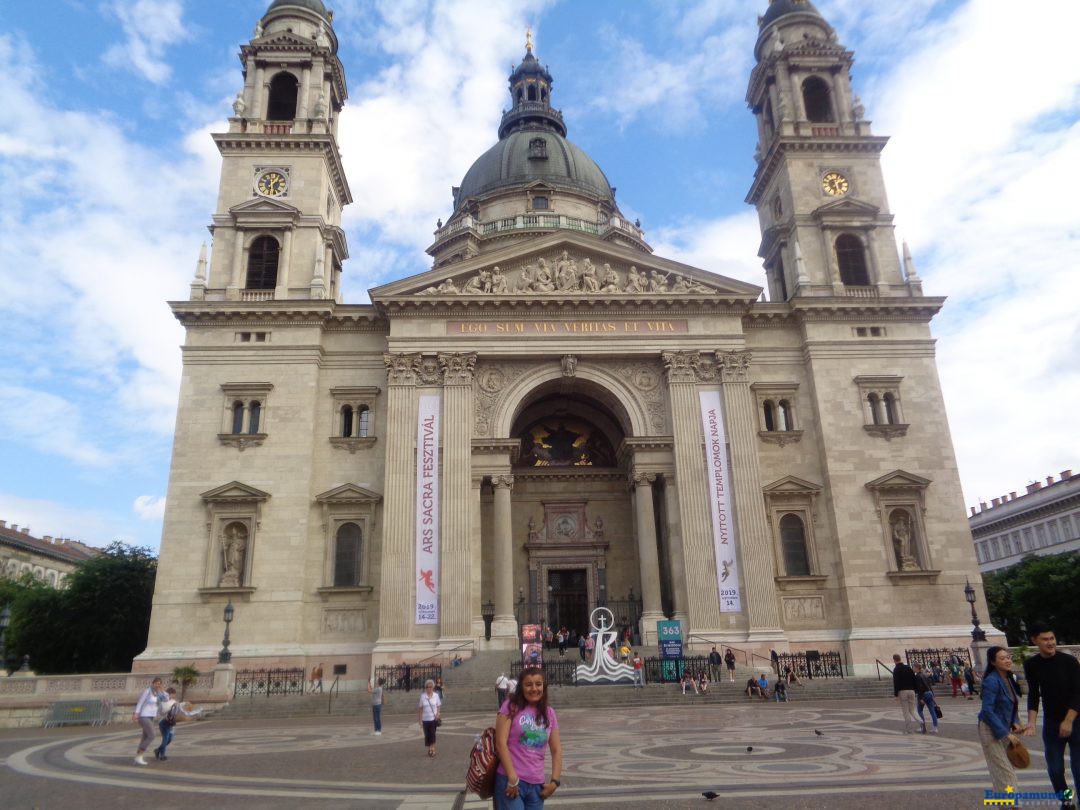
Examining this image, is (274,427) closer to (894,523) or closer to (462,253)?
(462,253)

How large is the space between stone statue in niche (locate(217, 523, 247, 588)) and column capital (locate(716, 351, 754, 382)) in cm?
2241

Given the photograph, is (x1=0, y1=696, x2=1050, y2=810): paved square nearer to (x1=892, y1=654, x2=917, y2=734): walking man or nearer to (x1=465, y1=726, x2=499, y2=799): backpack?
(x1=892, y1=654, x2=917, y2=734): walking man

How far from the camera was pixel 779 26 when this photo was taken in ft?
151

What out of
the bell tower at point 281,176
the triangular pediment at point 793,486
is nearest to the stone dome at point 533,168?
the bell tower at point 281,176

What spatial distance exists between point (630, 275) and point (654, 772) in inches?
1112

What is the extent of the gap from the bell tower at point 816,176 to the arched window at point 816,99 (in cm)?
6

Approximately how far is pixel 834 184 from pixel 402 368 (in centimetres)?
2504

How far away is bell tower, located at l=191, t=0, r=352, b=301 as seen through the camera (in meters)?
38.0

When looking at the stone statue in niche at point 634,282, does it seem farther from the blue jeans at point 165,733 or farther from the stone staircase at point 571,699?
the blue jeans at point 165,733

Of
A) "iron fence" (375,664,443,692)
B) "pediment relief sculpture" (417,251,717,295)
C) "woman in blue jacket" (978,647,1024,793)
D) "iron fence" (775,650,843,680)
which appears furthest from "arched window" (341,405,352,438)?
"woman in blue jacket" (978,647,1024,793)

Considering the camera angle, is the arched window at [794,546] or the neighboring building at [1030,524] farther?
the neighboring building at [1030,524]

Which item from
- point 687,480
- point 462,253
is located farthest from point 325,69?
point 687,480

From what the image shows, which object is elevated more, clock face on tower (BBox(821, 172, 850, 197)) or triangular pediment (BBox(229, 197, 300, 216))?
clock face on tower (BBox(821, 172, 850, 197))

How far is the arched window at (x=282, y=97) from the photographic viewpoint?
1674 inches
